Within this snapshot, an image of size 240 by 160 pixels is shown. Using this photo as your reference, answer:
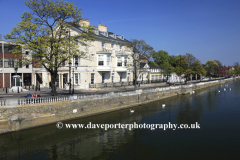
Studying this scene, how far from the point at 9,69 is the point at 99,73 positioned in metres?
19.4

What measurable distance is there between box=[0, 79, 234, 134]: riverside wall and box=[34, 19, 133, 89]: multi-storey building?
34.5 feet

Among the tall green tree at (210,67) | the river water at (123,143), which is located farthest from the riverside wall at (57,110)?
the tall green tree at (210,67)

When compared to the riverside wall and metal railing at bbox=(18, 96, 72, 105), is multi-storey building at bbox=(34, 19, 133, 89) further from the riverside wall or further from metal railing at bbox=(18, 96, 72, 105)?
metal railing at bbox=(18, 96, 72, 105)

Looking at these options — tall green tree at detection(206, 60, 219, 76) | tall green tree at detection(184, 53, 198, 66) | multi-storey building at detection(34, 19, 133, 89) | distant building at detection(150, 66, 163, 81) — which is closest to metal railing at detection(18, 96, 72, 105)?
multi-storey building at detection(34, 19, 133, 89)

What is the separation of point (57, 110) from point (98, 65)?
66.2ft

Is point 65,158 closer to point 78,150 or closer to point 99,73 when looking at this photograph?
point 78,150

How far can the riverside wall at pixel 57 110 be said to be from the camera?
1505cm

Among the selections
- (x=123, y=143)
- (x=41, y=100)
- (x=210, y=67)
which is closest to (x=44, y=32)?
(x=41, y=100)

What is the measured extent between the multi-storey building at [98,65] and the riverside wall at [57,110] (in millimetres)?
10502

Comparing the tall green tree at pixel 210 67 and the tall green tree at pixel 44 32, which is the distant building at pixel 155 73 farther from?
the tall green tree at pixel 210 67

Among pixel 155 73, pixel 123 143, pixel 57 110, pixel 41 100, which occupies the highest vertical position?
pixel 155 73

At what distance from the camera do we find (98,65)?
37188 millimetres

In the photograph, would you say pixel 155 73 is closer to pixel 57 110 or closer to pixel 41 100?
pixel 57 110

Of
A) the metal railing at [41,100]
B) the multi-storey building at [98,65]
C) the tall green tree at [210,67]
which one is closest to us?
the metal railing at [41,100]
